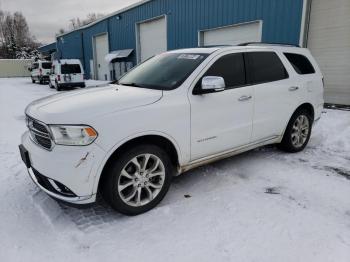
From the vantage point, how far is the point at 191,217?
10.4 ft

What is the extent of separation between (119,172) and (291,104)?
305cm

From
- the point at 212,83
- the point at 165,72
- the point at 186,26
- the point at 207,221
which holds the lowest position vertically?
the point at 207,221

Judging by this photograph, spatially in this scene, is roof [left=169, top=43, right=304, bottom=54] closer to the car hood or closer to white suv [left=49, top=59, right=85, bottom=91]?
the car hood

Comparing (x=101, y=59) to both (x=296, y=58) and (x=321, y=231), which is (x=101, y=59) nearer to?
(x=296, y=58)

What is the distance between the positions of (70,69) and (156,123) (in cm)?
1627

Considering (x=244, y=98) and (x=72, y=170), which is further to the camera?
(x=244, y=98)

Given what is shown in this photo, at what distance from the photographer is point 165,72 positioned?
3.87 m

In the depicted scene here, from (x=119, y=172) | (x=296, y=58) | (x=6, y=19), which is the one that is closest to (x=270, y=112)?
(x=296, y=58)

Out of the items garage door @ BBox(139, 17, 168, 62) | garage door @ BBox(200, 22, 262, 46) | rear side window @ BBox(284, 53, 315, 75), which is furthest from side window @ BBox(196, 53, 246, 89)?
garage door @ BBox(139, 17, 168, 62)

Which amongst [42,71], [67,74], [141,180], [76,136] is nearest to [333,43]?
[141,180]

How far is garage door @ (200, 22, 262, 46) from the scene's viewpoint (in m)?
11.5

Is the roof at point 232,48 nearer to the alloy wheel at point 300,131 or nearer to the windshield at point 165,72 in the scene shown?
the windshield at point 165,72

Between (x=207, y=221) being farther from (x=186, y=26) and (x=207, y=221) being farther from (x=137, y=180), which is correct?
(x=186, y=26)

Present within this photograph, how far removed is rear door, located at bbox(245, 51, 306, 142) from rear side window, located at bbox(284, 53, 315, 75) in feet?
0.87
